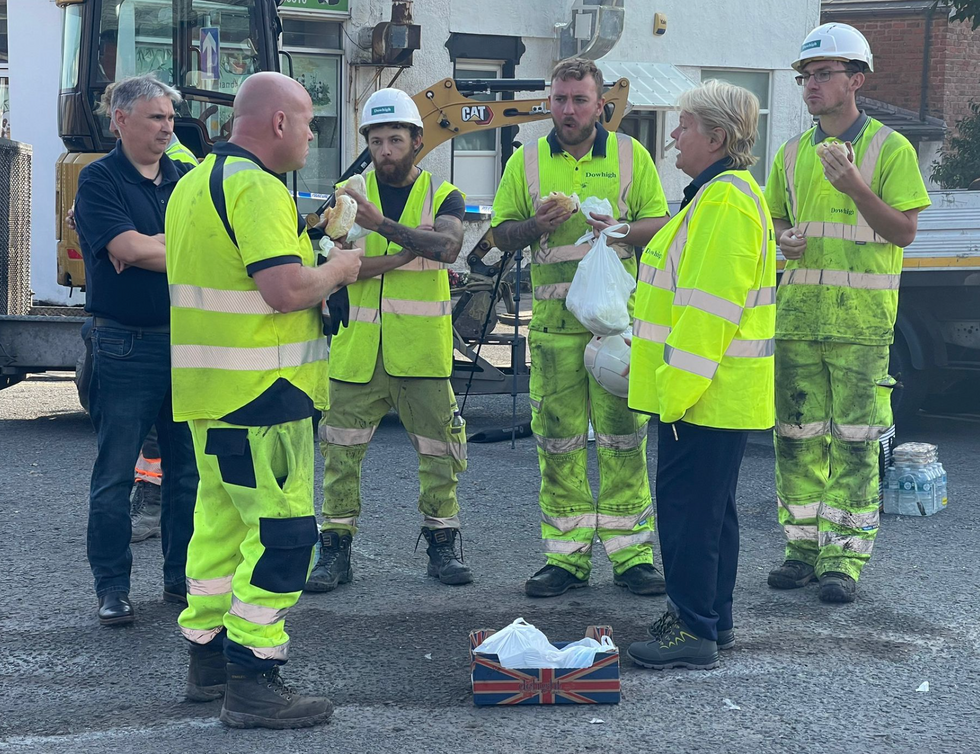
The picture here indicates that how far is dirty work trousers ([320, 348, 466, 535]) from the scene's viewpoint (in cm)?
529

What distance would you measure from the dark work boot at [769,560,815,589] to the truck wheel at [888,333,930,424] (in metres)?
3.17

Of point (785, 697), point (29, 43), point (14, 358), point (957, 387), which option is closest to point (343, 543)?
point (785, 697)

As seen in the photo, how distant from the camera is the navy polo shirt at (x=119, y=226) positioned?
15.4 ft

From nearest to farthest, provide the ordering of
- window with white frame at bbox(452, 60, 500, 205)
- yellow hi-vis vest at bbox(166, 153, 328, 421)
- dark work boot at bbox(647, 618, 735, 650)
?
yellow hi-vis vest at bbox(166, 153, 328, 421)
dark work boot at bbox(647, 618, 735, 650)
window with white frame at bbox(452, 60, 500, 205)

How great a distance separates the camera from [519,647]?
4004mm

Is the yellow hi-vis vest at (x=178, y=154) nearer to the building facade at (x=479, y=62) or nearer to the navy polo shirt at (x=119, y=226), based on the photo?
the navy polo shirt at (x=119, y=226)

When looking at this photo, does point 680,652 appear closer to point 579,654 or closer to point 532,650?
point 579,654

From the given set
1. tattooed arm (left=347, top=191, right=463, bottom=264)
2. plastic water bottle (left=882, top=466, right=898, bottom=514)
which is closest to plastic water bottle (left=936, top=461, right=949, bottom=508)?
plastic water bottle (left=882, top=466, right=898, bottom=514)

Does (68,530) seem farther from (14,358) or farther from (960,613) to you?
(960,613)

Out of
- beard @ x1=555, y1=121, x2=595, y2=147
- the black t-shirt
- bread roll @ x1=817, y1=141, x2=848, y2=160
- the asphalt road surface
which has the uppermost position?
beard @ x1=555, y1=121, x2=595, y2=147

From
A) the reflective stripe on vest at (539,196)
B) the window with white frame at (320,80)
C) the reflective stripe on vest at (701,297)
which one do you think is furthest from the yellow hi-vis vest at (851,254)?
the window with white frame at (320,80)

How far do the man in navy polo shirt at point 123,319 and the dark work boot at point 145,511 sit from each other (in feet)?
3.79

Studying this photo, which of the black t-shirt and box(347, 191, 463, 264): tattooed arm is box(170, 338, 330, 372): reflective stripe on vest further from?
the black t-shirt

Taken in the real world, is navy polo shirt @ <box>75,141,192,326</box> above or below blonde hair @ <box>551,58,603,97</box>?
below
